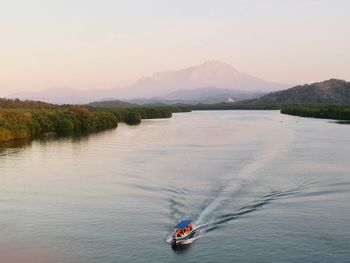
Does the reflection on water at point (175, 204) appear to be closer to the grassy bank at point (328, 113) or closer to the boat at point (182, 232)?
the boat at point (182, 232)

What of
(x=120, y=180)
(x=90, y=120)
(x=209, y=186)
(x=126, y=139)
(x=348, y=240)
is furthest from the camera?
(x=90, y=120)

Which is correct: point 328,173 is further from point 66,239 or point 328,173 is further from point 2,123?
point 2,123

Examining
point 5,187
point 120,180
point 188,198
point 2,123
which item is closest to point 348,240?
point 188,198

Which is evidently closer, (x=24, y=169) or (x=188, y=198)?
(x=188, y=198)

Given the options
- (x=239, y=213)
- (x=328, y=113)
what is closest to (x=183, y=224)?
(x=239, y=213)

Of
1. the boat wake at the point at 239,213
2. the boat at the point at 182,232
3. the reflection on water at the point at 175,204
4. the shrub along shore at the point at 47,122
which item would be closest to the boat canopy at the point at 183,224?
the boat at the point at 182,232
